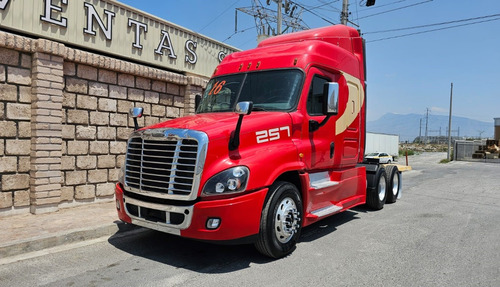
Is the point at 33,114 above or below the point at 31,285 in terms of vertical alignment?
above

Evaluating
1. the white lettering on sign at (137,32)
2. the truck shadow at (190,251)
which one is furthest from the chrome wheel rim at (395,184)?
the white lettering on sign at (137,32)

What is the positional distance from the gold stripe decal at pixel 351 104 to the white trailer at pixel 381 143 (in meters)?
29.5

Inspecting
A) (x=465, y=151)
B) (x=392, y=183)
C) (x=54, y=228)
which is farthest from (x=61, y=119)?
(x=465, y=151)

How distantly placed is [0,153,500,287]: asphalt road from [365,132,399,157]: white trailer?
30330 mm

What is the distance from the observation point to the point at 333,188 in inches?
245

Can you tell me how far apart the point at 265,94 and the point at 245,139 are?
123 cm

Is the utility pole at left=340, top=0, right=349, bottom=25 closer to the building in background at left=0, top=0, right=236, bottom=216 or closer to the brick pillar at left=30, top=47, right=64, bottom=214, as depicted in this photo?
the building in background at left=0, top=0, right=236, bottom=216

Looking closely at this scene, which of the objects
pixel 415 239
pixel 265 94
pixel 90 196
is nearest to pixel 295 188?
pixel 265 94

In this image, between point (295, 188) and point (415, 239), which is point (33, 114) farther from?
point (415, 239)

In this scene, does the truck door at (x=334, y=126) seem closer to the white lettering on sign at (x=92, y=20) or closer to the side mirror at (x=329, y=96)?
the side mirror at (x=329, y=96)

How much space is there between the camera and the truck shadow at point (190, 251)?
15.4 ft

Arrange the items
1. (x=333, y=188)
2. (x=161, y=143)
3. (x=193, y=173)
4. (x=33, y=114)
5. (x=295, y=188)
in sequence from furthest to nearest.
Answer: (x=33, y=114)
(x=333, y=188)
(x=295, y=188)
(x=161, y=143)
(x=193, y=173)

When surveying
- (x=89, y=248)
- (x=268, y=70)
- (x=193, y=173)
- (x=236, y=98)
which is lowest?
(x=89, y=248)

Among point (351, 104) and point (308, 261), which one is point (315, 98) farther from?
point (308, 261)
